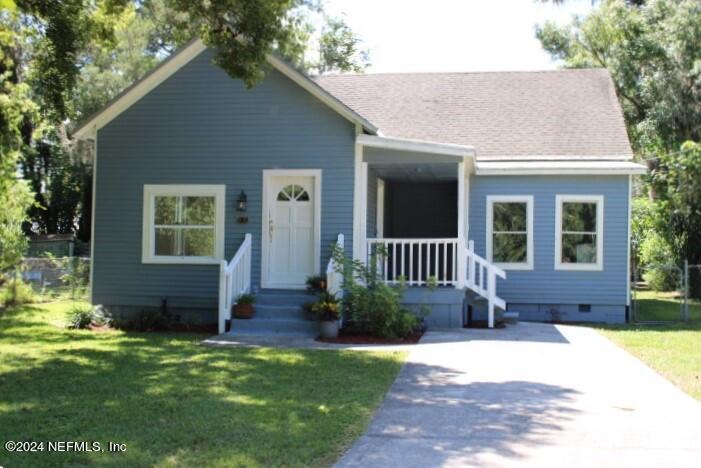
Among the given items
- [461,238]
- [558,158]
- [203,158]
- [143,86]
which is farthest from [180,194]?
[558,158]

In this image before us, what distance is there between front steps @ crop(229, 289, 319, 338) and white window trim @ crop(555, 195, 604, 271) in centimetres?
542

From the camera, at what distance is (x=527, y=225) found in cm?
1520

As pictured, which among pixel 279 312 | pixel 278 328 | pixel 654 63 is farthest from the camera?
pixel 654 63

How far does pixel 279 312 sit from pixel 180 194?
3125 millimetres

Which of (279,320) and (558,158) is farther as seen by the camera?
(558,158)

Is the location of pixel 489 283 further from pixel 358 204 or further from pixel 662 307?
pixel 662 307

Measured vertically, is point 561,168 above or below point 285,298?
above

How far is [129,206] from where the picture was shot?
13828 millimetres

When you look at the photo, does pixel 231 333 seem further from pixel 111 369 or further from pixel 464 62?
pixel 464 62

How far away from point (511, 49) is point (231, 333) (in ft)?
70.4

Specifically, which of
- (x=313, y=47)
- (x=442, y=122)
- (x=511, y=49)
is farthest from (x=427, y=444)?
(x=313, y=47)

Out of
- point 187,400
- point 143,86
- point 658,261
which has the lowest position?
point 187,400

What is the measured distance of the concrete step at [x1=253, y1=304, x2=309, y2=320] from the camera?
12344 millimetres

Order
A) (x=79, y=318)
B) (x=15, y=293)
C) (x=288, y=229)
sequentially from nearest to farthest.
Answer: (x=79, y=318) < (x=288, y=229) < (x=15, y=293)
